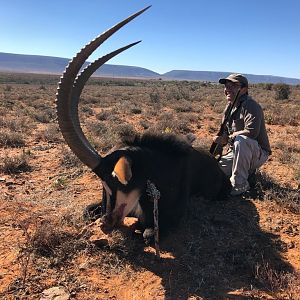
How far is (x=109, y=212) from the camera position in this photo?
13.6 ft

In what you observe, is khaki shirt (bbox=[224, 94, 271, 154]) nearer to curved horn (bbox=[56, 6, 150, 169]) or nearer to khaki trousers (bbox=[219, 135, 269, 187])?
khaki trousers (bbox=[219, 135, 269, 187])

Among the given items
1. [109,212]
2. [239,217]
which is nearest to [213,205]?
[239,217]

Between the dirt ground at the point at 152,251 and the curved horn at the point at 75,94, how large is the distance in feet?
3.44

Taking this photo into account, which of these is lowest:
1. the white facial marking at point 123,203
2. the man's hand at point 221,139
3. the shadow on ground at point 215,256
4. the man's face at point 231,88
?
the shadow on ground at point 215,256

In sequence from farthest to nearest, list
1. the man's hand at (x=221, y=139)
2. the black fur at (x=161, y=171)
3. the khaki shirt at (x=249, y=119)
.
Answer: the man's hand at (x=221, y=139), the khaki shirt at (x=249, y=119), the black fur at (x=161, y=171)

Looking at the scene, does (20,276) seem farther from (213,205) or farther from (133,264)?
(213,205)

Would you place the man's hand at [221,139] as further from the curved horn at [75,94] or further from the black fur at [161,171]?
the curved horn at [75,94]

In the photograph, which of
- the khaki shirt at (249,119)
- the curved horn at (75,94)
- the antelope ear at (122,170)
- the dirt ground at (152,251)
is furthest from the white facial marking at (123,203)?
the khaki shirt at (249,119)

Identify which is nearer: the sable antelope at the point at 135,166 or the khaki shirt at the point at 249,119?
the sable antelope at the point at 135,166

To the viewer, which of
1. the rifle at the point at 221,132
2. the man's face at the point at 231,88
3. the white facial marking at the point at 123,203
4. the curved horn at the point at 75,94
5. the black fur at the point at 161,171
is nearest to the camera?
the curved horn at the point at 75,94

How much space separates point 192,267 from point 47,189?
3.20m

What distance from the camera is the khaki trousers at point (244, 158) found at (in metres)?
6.24

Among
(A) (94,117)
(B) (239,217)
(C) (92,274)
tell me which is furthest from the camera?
(A) (94,117)

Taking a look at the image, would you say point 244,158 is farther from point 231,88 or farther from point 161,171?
point 161,171
